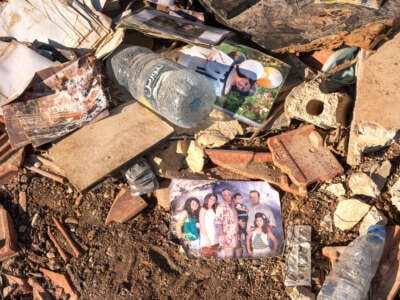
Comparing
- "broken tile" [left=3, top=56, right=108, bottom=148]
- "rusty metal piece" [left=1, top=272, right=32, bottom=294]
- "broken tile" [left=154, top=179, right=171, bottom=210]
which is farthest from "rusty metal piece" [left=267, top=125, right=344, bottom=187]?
"rusty metal piece" [left=1, top=272, right=32, bottom=294]

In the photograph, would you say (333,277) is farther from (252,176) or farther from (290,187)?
(252,176)

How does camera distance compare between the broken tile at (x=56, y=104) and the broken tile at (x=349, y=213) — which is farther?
the broken tile at (x=56, y=104)

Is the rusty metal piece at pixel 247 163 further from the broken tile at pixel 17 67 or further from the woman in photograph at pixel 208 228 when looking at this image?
the broken tile at pixel 17 67

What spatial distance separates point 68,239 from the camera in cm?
312

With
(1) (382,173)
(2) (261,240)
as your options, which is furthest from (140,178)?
(1) (382,173)

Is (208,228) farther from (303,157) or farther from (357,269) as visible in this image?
(357,269)

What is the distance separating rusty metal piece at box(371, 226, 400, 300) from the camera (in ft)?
8.87

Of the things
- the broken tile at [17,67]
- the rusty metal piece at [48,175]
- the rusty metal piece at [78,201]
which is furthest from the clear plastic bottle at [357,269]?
the broken tile at [17,67]

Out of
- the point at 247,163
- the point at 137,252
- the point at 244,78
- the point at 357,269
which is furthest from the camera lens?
the point at 244,78

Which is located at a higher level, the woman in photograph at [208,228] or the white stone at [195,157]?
the white stone at [195,157]

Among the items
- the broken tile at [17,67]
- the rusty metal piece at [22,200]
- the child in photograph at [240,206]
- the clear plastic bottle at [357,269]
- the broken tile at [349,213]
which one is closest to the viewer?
the clear plastic bottle at [357,269]

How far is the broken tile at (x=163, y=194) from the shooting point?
10.4 ft

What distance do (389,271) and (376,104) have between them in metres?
1.02

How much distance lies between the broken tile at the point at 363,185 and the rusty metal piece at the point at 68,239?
6.01 feet
